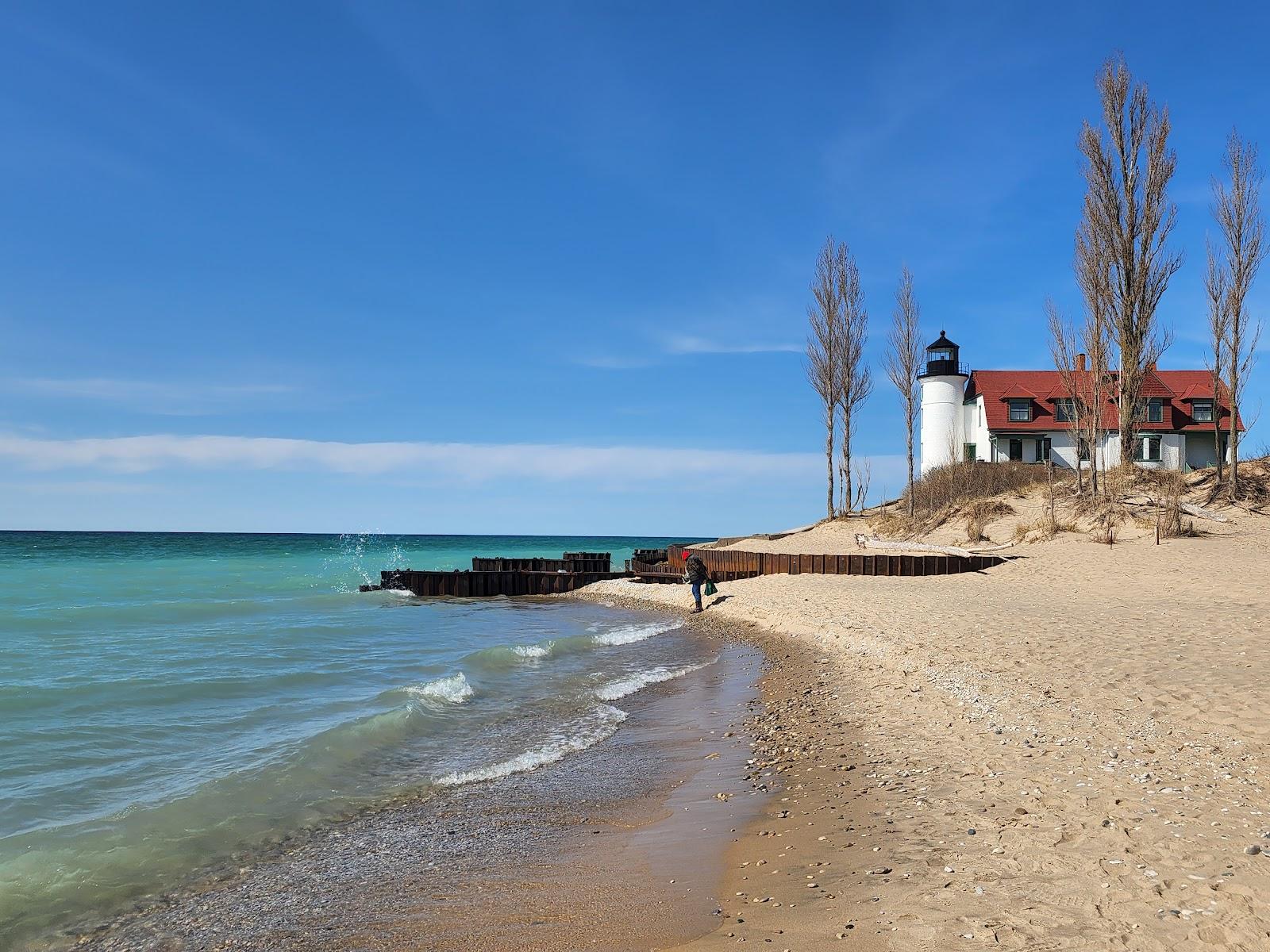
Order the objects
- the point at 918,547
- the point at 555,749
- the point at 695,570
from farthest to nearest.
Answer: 1. the point at 918,547
2. the point at 695,570
3. the point at 555,749

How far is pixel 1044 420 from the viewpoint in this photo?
148ft

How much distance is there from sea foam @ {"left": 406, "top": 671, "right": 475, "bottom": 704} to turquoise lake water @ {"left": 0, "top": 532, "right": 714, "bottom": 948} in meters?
0.05

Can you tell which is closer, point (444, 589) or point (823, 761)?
point (823, 761)

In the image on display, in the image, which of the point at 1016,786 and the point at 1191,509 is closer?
the point at 1016,786

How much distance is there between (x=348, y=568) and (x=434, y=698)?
51243mm

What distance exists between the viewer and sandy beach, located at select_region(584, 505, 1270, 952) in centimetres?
421

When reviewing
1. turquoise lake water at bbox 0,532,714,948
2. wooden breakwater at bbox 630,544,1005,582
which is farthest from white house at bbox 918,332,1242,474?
turquoise lake water at bbox 0,532,714,948

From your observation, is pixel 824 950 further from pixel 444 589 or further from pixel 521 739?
pixel 444 589

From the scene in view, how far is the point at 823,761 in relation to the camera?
25.6 feet

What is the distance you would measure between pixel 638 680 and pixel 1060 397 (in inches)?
1616

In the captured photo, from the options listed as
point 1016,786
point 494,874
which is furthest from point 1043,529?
point 494,874

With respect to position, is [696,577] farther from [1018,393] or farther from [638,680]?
[1018,393]

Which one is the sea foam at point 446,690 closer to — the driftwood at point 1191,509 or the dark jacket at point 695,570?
the dark jacket at point 695,570

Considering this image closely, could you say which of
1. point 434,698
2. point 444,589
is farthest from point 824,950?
Result: point 444,589
